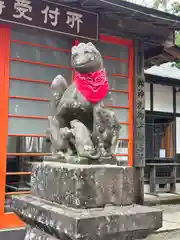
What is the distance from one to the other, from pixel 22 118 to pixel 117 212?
11.4 ft

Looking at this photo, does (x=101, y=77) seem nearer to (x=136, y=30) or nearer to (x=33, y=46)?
(x=33, y=46)

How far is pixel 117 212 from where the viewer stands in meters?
2.44

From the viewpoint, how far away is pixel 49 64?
5.87 metres

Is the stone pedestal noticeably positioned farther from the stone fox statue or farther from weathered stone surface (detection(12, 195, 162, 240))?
the stone fox statue

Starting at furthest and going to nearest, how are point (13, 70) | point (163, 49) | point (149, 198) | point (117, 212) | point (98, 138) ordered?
point (149, 198), point (163, 49), point (13, 70), point (98, 138), point (117, 212)

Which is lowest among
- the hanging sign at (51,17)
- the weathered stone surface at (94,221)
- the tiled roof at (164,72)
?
the weathered stone surface at (94,221)

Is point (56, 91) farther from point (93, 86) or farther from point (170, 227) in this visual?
point (170, 227)

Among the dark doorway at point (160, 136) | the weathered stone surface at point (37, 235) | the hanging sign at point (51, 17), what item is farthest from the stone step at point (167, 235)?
the dark doorway at point (160, 136)

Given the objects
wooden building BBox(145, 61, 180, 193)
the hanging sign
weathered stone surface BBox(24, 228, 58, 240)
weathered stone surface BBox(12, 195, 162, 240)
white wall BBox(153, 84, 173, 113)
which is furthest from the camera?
white wall BBox(153, 84, 173, 113)

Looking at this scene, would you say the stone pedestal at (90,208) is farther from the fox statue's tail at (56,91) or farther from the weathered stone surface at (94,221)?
the fox statue's tail at (56,91)

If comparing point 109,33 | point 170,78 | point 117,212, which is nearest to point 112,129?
point 117,212

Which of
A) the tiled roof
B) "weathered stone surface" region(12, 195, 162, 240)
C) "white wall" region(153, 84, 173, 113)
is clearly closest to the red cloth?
"weathered stone surface" region(12, 195, 162, 240)

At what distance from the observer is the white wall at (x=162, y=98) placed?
11375 mm

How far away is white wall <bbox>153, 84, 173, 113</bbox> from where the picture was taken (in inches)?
448
